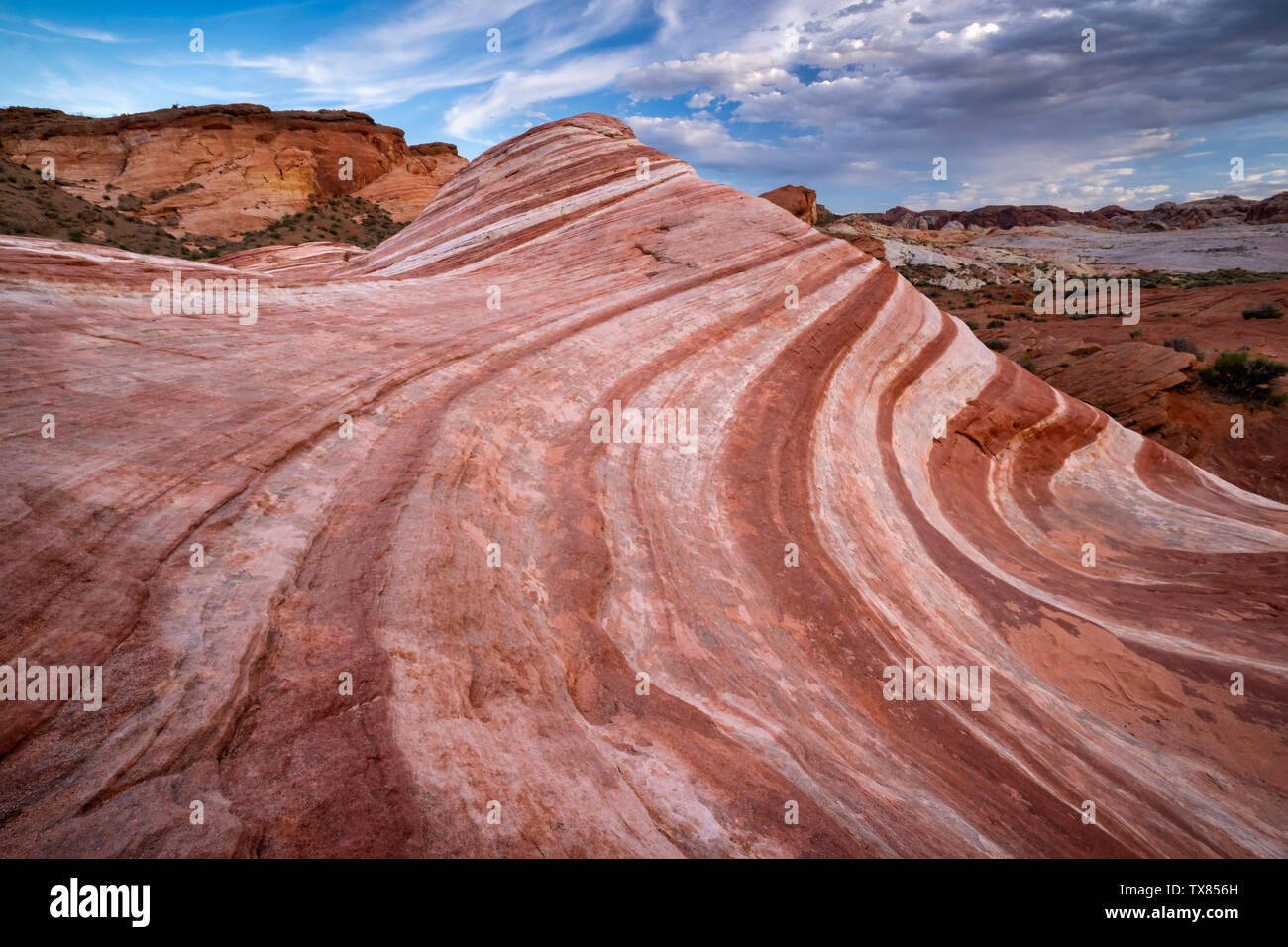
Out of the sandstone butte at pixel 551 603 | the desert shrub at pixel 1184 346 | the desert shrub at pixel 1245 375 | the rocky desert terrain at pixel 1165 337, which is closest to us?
the sandstone butte at pixel 551 603

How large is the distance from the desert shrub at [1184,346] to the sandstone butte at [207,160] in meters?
44.6

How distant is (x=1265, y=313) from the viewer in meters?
27.0

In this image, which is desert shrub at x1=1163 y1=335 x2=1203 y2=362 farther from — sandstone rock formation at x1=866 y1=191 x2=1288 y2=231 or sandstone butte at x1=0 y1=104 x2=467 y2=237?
sandstone rock formation at x1=866 y1=191 x2=1288 y2=231

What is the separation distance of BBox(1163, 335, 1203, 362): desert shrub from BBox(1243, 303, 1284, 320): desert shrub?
18.5 ft

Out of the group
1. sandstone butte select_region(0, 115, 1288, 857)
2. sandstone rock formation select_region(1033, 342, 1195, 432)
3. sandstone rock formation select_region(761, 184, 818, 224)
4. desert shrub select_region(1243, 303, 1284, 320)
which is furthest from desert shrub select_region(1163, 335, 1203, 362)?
sandstone rock formation select_region(761, 184, 818, 224)

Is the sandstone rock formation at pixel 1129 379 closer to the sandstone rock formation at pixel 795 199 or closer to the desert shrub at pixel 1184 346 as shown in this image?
the desert shrub at pixel 1184 346

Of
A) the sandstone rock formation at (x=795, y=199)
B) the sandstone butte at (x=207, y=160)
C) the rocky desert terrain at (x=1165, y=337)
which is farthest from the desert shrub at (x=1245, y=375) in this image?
the sandstone butte at (x=207, y=160)

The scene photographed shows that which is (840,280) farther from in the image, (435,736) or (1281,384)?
(1281,384)

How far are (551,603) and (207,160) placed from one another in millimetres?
49191

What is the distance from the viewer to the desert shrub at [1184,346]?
22.6m

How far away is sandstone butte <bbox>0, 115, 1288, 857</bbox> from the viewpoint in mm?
2609

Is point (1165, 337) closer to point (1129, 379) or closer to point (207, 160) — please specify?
point (1129, 379)

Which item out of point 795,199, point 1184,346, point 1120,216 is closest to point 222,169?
point 795,199
